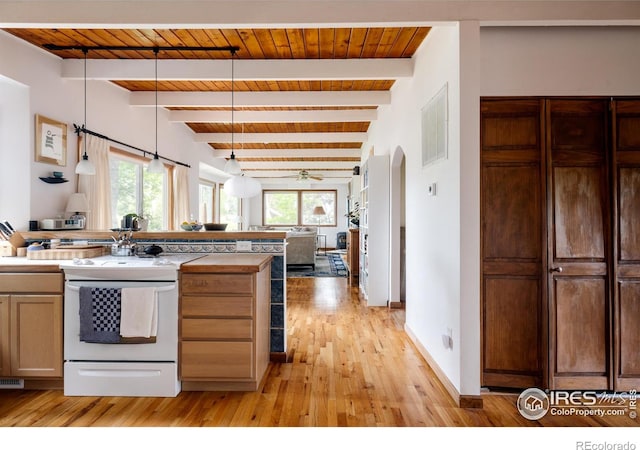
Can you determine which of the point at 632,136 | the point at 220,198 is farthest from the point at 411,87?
the point at 220,198

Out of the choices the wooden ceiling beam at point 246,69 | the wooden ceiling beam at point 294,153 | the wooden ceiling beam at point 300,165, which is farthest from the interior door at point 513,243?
the wooden ceiling beam at point 300,165

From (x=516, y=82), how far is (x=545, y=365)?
6.56ft

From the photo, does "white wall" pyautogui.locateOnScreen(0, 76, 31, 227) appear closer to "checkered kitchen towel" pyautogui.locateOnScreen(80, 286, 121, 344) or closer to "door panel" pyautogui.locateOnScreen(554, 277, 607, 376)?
"checkered kitchen towel" pyautogui.locateOnScreen(80, 286, 121, 344)

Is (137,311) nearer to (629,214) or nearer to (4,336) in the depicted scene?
(4,336)

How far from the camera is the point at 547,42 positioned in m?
2.57

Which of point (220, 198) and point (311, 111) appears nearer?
point (311, 111)

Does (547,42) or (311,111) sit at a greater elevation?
(311,111)

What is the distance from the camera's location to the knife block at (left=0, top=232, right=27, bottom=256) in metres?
3.07

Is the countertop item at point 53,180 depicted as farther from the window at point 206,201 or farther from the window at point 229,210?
the window at point 229,210

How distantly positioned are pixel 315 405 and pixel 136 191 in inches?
178

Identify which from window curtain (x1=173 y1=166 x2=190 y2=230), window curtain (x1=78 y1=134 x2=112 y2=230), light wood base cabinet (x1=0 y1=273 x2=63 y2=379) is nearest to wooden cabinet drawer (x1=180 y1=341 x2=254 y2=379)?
light wood base cabinet (x1=0 y1=273 x2=63 y2=379)

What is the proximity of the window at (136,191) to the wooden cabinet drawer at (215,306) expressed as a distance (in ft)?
10.00
